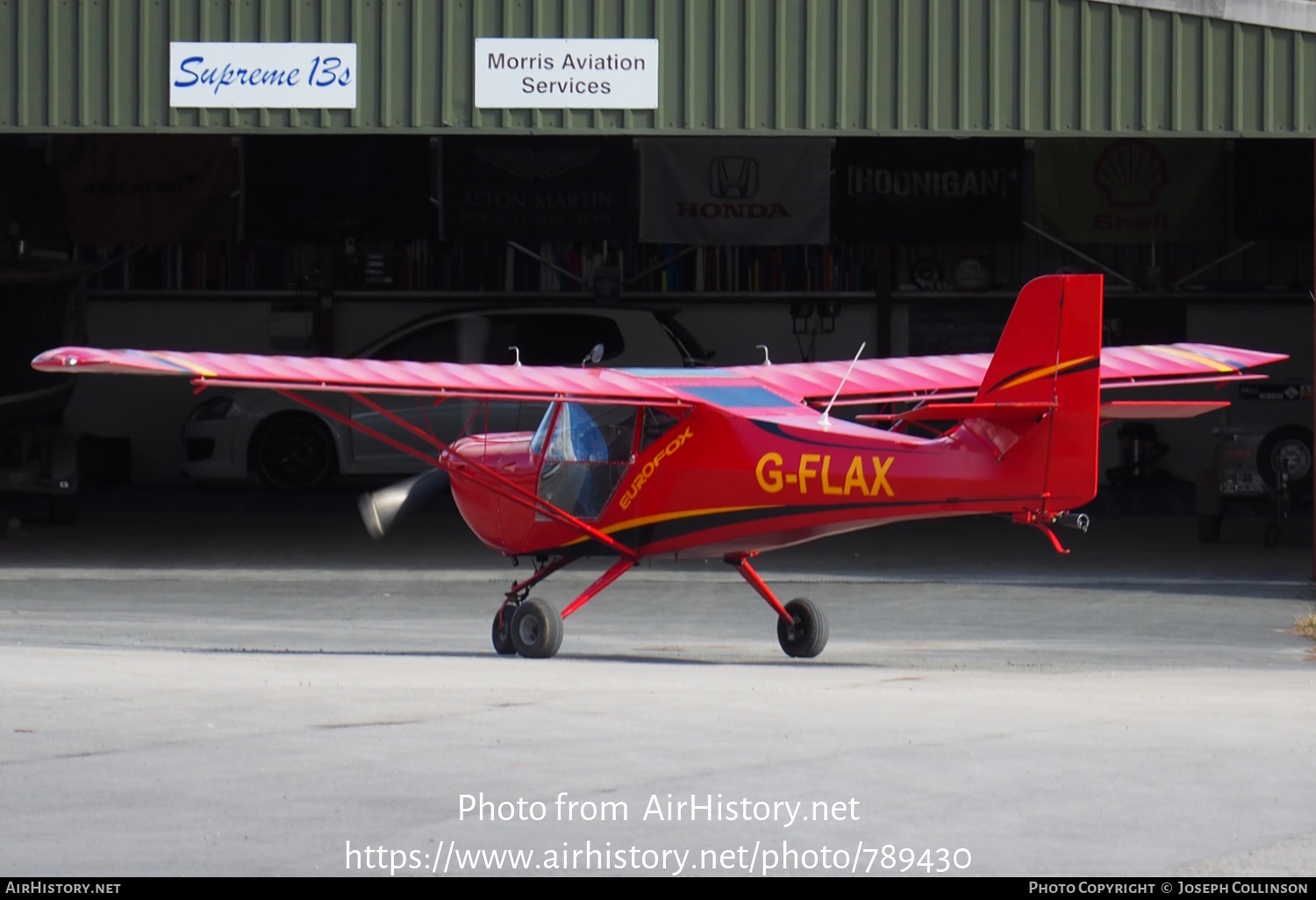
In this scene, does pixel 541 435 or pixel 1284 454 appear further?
pixel 1284 454

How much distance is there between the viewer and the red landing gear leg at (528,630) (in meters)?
10.6

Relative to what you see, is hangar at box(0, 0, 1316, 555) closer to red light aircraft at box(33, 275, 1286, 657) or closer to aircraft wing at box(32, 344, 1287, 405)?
aircraft wing at box(32, 344, 1287, 405)

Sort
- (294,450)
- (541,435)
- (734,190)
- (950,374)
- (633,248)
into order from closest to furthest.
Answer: (541,435), (950,374), (294,450), (734,190), (633,248)

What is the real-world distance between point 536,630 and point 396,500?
1.43 m

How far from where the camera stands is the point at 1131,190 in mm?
23594

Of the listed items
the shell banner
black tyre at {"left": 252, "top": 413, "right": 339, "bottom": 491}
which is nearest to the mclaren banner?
the shell banner

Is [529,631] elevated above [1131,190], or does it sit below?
below

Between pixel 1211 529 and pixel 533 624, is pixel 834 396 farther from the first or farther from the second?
pixel 1211 529

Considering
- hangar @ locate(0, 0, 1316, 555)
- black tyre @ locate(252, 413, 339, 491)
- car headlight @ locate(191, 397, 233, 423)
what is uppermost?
hangar @ locate(0, 0, 1316, 555)

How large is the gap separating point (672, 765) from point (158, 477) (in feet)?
61.8

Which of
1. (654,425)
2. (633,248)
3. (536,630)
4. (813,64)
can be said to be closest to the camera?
(536,630)

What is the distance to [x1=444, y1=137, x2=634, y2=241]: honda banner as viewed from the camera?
23156 millimetres

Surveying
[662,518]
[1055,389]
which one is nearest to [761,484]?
[662,518]

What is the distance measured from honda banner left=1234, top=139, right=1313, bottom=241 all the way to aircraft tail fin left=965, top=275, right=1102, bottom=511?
14.9 metres
